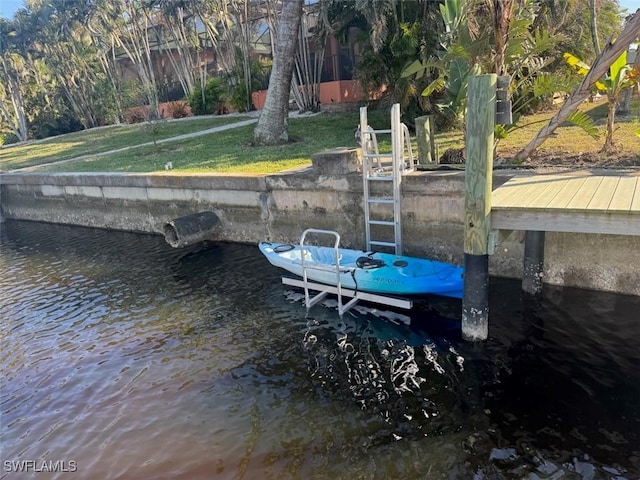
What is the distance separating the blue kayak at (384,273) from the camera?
7836mm

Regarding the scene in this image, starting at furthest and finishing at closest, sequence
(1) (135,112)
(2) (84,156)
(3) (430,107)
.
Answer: (1) (135,112) → (2) (84,156) → (3) (430,107)

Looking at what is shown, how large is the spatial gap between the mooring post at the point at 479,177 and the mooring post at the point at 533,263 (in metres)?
1.78

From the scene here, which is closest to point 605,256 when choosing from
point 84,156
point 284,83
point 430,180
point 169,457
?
point 430,180

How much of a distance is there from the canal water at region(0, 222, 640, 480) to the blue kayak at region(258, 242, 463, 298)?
1.50 ft

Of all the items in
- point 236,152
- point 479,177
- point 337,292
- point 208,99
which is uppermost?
point 208,99

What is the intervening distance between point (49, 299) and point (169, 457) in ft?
20.9

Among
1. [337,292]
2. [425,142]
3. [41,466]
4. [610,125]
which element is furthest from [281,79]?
[41,466]

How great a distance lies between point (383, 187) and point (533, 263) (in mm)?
3048

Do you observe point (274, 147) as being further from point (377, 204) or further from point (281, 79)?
point (377, 204)

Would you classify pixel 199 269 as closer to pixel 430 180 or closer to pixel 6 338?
pixel 6 338

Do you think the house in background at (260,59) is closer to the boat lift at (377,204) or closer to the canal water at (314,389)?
the boat lift at (377,204)

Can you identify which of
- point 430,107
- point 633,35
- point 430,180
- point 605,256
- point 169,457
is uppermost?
point 633,35

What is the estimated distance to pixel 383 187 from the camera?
30.9 feet

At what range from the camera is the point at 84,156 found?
2122cm
